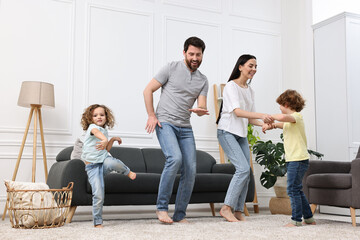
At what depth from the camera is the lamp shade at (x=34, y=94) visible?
12.9 ft

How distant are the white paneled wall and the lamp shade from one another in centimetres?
35

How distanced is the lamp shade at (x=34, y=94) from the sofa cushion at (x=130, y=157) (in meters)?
0.76

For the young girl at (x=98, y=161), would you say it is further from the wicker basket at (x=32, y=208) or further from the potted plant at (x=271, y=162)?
the potted plant at (x=271, y=162)

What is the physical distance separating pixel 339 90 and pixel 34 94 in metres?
3.46

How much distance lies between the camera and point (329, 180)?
3289mm

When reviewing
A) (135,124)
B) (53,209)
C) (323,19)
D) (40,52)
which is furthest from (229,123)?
(323,19)

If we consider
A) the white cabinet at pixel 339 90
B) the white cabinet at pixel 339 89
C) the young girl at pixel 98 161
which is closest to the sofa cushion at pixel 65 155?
the young girl at pixel 98 161

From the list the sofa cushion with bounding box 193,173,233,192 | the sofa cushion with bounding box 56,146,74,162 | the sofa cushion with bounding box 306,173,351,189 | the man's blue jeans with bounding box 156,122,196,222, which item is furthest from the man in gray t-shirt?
the sofa cushion with bounding box 56,146,74,162

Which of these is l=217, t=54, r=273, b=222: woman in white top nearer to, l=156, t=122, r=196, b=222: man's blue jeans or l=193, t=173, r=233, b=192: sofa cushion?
l=156, t=122, r=196, b=222: man's blue jeans

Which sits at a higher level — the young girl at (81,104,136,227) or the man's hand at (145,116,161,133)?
the man's hand at (145,116,161,133)

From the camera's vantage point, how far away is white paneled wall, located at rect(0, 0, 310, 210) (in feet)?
14.1

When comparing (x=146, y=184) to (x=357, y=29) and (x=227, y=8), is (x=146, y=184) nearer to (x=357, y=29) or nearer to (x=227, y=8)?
(x=227, y=8)

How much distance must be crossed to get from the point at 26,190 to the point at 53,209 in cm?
22

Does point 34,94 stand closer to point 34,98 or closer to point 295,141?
point 34,98
